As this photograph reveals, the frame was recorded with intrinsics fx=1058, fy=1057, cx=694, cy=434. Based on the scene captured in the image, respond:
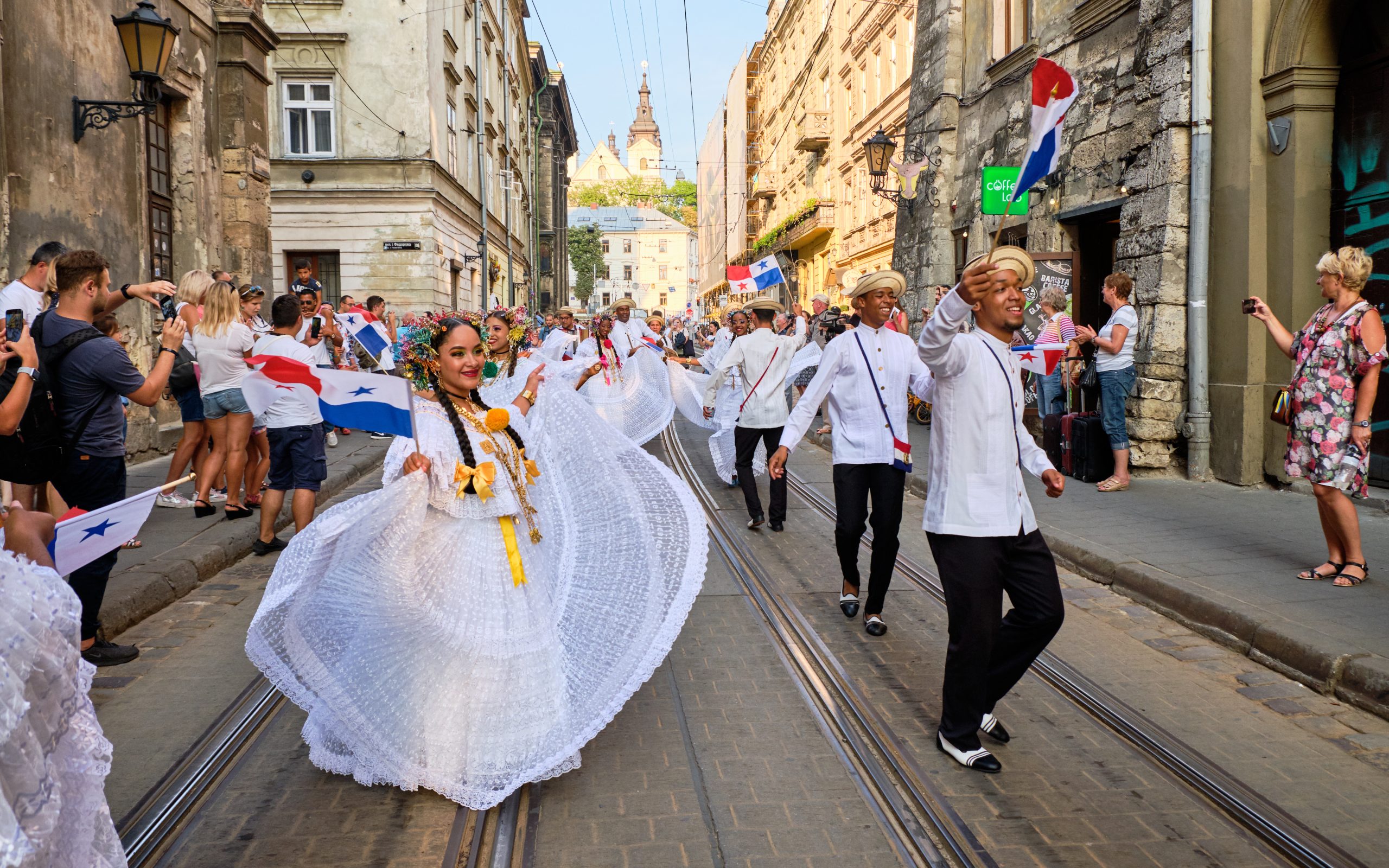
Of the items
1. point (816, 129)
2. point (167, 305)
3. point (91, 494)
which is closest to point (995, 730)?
point (91, 494)

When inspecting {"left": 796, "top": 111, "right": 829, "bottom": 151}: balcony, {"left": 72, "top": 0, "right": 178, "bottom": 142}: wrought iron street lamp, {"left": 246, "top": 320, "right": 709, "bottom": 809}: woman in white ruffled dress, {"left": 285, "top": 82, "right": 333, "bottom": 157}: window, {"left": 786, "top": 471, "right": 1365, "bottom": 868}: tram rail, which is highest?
{"left": 796, "top": 111, "right": 829, "bottom": 151}: balcony

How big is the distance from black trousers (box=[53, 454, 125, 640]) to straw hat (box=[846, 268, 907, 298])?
3.91 metres

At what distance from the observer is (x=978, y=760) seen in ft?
12.8

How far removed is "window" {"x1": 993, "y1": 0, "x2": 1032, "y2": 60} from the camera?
14.9 m

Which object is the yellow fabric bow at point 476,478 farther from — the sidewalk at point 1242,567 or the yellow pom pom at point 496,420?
the sidewalk at point 1242,567

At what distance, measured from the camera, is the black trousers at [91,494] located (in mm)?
4922

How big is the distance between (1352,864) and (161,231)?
14.1 metres

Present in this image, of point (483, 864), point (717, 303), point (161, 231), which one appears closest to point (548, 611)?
point (483, 864)

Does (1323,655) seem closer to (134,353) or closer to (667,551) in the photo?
(667,551)

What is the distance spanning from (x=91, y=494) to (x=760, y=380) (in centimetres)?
518

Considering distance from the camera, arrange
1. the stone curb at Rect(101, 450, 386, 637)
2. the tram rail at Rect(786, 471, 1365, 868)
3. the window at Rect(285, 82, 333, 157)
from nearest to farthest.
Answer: the tram rail at Rect(786, 471, 1365, 868)
the stone curb at Rect(101, 450, 386, 637)
the window at Rect(285, 82, 333, 157)

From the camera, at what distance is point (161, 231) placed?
13484mm

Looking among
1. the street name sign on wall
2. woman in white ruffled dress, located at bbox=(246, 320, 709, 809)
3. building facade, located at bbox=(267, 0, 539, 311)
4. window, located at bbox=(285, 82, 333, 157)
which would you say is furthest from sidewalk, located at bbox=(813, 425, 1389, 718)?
window, located at bbox=(285, 82, 333, 157)

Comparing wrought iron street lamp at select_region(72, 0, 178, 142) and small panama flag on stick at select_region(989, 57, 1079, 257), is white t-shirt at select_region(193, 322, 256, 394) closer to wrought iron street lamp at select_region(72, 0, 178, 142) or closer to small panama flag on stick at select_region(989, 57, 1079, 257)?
wrought iron street lamp at select_region(72, 0, 178, 142)
